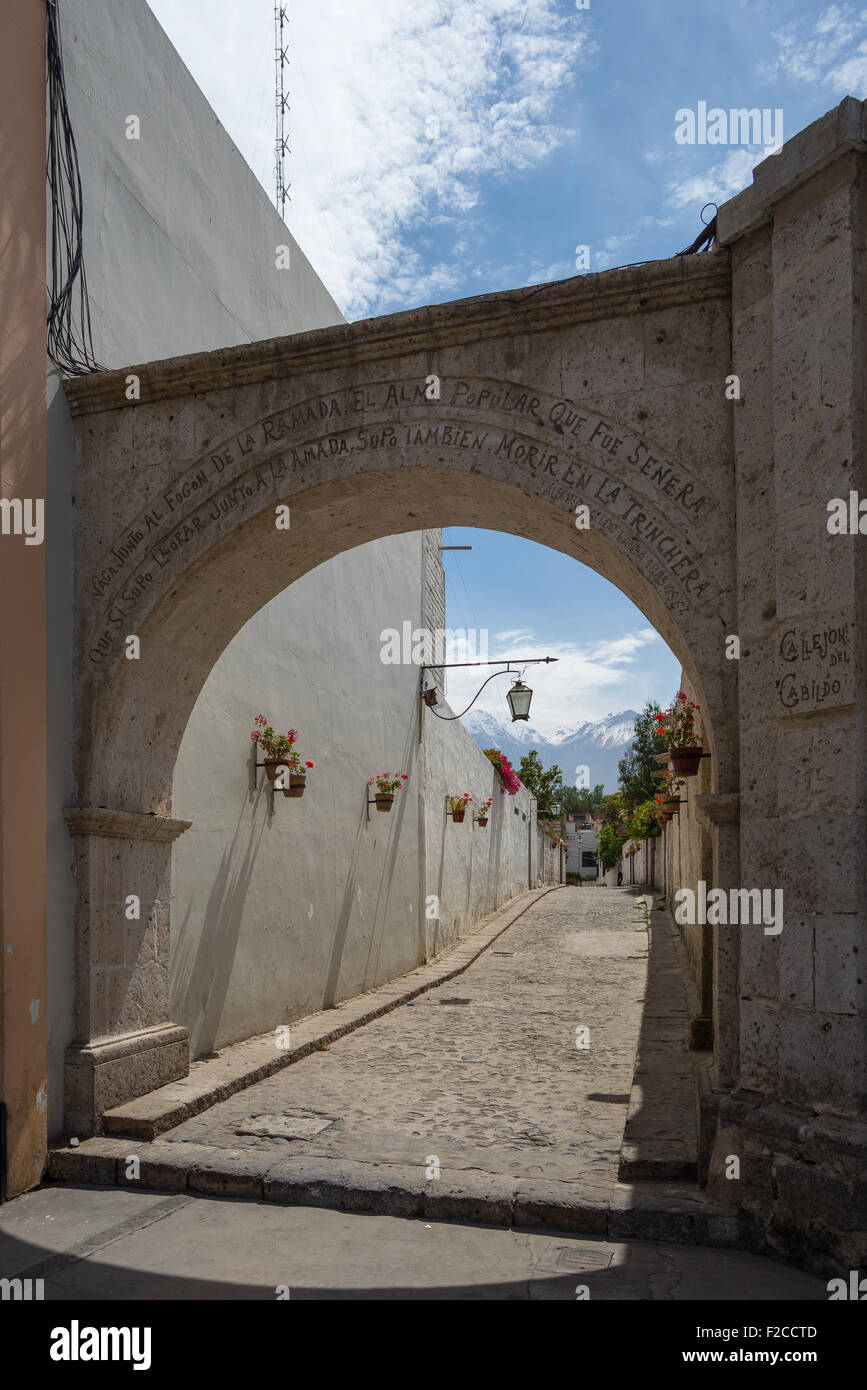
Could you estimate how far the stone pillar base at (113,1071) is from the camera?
4.79m

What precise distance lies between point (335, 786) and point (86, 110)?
511cm

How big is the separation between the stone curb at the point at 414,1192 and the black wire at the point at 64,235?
374 centimetres

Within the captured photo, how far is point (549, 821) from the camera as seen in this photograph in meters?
38.1

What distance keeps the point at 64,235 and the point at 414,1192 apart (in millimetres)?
4693

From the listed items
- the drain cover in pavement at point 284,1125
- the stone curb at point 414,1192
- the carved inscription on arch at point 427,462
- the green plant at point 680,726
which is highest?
the carved inscription on arch at point 427,462

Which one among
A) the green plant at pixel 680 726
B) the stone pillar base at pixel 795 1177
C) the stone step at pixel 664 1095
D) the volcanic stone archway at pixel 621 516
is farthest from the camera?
the green plant at pixel 680 726

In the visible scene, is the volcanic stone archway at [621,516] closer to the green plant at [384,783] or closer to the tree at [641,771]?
the green plant at [384,783]

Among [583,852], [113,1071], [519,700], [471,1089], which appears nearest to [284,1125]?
[113,1071]

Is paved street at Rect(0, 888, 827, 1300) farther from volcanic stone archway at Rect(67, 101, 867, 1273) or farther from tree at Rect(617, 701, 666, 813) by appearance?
tree at Rect(617, 701, 666, 813)

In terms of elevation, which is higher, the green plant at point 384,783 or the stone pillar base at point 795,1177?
the green plant at point 384,783

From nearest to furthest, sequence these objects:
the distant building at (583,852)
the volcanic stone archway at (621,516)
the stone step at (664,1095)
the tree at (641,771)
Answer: the volcanic stone archway at (621,516)
the stone step at (664,1095)
the tree at (641,771)
the distant building at (583,852)

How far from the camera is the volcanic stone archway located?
3670 mm

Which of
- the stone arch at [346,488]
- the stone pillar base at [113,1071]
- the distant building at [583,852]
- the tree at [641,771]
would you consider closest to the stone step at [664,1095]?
the stone arch at [346,488]
